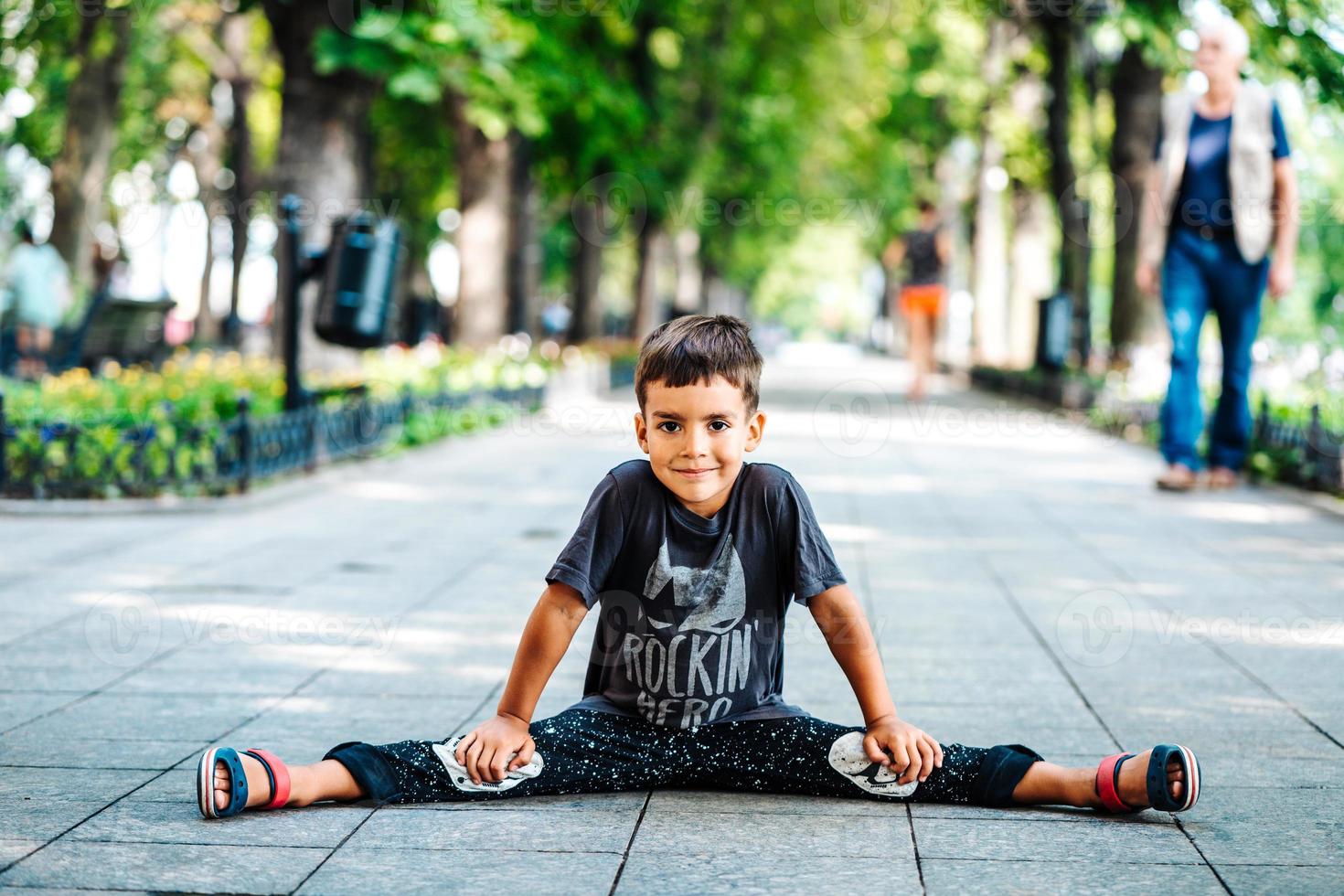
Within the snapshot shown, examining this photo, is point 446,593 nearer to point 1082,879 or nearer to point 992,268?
point 1082,879

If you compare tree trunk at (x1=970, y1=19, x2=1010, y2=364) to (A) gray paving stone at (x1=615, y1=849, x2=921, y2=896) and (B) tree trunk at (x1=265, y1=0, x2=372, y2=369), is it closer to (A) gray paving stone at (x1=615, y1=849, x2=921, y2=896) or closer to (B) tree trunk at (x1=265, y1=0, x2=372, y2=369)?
(B) tree trunk at (x1=265, y1=0, x2=372, y2=369)

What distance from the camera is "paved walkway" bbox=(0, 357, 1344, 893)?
323 cm

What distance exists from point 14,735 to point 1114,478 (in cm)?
856

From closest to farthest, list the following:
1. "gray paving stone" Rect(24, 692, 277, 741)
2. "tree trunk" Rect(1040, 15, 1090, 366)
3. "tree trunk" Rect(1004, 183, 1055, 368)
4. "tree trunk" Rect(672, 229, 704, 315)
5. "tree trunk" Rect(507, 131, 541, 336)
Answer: "gray paving stone" Rect(24, 692, 277, 741)
"tree trunk" Rect(1040, 15, 1090, 366)
"tree trunk" Rect(507, 131, 541, 336)
"tree trunk" Rect(1004, 183, 1055, 368)
"tree trunk" Rect(672, 229, 704, 315)

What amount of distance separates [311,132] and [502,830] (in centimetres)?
1112

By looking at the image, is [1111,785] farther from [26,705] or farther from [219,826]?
[26,705]

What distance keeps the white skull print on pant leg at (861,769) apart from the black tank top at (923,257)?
52.4ft

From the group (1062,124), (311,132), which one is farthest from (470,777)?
(1062,124)

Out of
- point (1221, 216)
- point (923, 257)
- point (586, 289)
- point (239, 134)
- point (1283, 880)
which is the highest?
point (239, 134)

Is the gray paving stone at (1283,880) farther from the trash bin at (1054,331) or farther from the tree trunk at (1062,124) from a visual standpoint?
the tree trunk at (1062,124)

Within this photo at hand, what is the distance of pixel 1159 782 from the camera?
3486mm

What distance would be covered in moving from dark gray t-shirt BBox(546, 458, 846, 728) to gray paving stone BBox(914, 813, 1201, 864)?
0.52 metres

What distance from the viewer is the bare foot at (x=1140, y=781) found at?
137 inches

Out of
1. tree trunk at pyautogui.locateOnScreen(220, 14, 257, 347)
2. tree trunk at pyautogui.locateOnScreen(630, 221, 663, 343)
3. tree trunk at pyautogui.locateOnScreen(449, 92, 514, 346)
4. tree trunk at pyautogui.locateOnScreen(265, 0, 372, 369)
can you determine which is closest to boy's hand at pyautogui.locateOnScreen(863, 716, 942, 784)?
tree trunk at pyautogui.locateOnScreen(265, 0, 372, 369)
